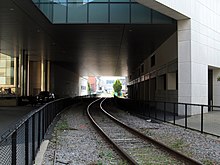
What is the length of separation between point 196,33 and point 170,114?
21.6 ft

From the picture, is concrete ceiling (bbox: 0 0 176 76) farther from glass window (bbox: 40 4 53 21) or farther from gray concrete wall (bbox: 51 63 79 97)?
gray concrete wall (bbox: 51 63 79 97)

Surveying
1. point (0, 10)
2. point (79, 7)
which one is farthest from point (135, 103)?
point (0, 10)

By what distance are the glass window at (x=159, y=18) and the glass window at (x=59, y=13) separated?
6.14 m

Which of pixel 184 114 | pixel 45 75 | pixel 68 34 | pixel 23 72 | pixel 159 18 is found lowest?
pixel 184 114

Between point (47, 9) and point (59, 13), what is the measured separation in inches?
57.0

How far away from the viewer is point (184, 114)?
17453 millimetres

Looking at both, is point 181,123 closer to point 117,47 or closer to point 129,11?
point 129,11

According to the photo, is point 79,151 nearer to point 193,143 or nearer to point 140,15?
point 193,143

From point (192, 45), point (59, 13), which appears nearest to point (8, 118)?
point (59, 13)

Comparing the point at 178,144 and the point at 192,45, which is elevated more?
the point at 192,45

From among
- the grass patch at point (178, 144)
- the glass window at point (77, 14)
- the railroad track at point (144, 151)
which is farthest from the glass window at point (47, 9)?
the grass patch at point (178, 144)

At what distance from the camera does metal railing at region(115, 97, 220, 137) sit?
14.0 meters

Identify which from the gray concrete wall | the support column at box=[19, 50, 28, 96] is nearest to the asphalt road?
the support column at box=[19, 50, 28, 96]

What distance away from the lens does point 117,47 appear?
34.0 meters
